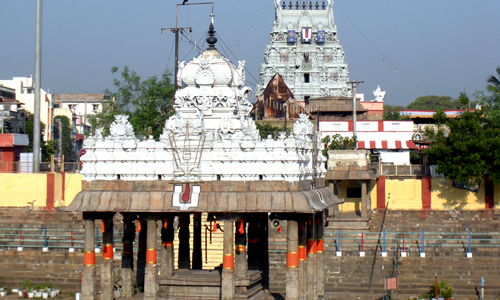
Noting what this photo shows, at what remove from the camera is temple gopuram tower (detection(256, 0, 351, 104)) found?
98125 mm

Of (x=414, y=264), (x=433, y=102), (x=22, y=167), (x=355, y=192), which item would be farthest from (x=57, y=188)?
(x=433, y=102)

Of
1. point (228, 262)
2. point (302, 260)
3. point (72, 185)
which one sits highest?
point (72, 185)

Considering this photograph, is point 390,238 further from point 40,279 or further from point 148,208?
point 148,208

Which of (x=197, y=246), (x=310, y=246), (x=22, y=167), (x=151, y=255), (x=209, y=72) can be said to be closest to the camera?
(x=151, y=255)

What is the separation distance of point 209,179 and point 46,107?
50669 mm

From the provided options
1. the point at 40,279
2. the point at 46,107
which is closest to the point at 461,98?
the point at 40,279

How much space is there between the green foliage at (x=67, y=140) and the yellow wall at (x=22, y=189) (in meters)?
27.9

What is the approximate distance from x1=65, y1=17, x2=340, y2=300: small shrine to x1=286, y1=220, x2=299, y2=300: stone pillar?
0.09 feet

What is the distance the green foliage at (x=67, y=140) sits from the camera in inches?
2869

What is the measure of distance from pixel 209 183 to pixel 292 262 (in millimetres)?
3219

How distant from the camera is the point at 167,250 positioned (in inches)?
968

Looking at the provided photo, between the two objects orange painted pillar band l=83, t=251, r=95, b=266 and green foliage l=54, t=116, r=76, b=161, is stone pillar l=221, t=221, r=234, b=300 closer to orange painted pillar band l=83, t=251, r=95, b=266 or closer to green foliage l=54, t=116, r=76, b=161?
orange painted pillar band l=83, t=251, r=95, b=266

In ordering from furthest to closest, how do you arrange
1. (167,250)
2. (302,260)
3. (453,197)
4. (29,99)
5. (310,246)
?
(29,99), (453,197), (167,250), (310,246), (302,260)

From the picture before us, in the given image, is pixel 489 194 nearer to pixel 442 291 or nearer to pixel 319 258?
pixel 442 291
